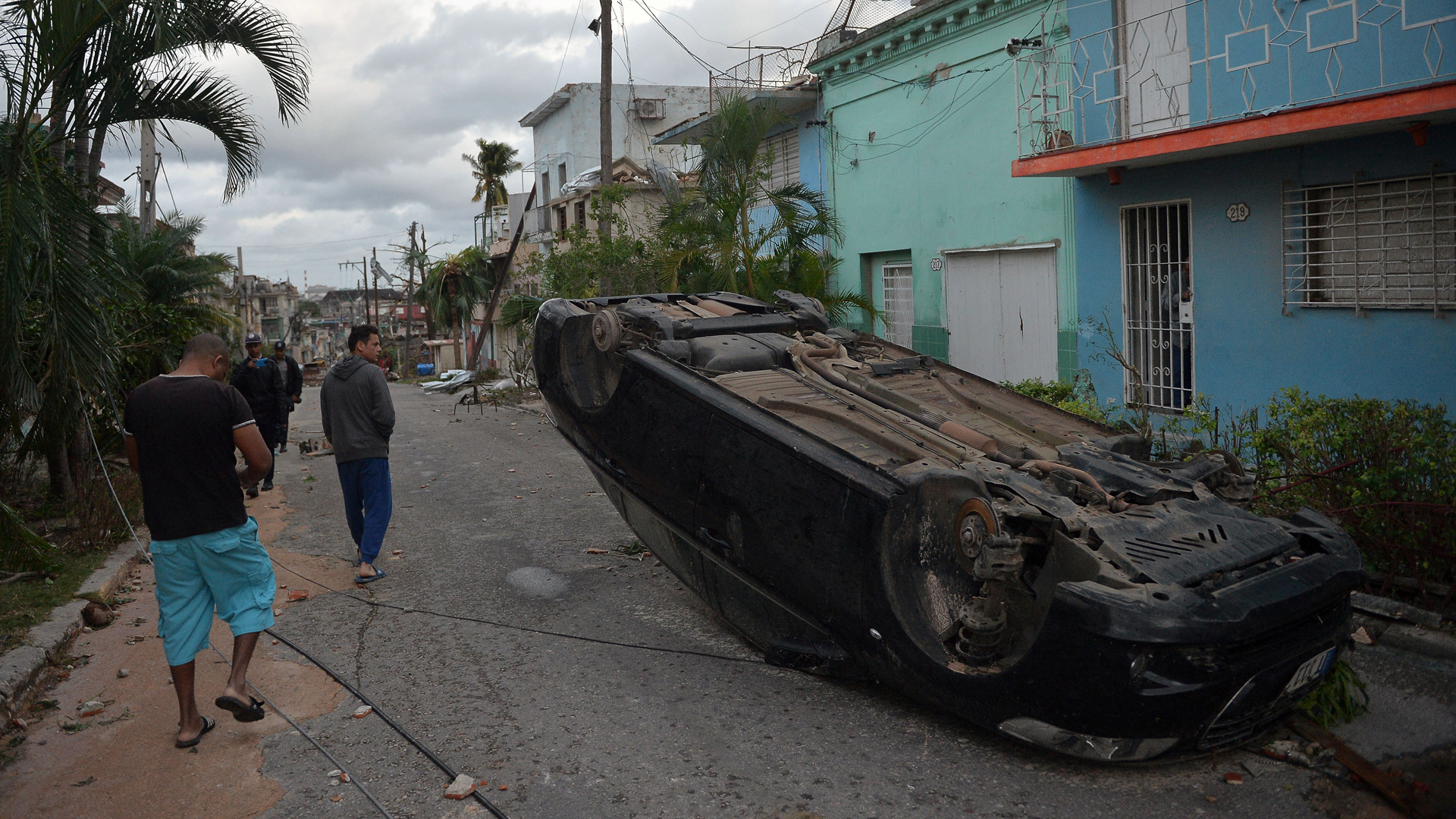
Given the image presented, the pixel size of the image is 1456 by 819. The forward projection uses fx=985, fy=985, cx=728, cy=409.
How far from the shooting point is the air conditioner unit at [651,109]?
30047mm

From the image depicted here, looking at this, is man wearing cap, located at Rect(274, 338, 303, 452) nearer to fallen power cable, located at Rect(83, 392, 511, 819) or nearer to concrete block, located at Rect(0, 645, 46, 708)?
concrete block, located at Rect(0, 645, 46, 708)

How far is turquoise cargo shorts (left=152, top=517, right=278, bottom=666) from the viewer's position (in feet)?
13.6

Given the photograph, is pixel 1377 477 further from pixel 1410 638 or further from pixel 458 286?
pixel 458 286

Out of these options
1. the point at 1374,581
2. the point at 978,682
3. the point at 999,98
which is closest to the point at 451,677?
the point at 978,682

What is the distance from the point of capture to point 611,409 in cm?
542

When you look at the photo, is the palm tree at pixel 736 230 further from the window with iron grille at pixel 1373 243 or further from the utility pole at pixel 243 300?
the utility pole at pixel 243 300

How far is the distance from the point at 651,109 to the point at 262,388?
878 inches

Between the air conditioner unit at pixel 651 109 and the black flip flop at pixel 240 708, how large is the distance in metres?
27.5

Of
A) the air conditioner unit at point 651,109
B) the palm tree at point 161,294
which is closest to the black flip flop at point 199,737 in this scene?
the palm tree at point 161,294

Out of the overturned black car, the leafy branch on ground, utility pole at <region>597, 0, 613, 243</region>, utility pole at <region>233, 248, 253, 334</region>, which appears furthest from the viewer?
utility pole at <region>233, 248, 253, 334</region>

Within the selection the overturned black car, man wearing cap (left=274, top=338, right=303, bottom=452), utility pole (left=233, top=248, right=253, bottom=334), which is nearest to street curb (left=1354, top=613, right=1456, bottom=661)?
the overturned black car

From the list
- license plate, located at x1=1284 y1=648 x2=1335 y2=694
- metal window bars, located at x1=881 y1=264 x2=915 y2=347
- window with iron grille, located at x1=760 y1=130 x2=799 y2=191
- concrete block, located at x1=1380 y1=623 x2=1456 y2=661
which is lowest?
concrete block, located at x1=1380 y1=623 x2=1456 y2=661

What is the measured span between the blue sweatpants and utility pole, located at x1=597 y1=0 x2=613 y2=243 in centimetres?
989

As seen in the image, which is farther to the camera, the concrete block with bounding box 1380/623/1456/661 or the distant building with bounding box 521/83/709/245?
the distant building with bounding box 521/83/709/245
